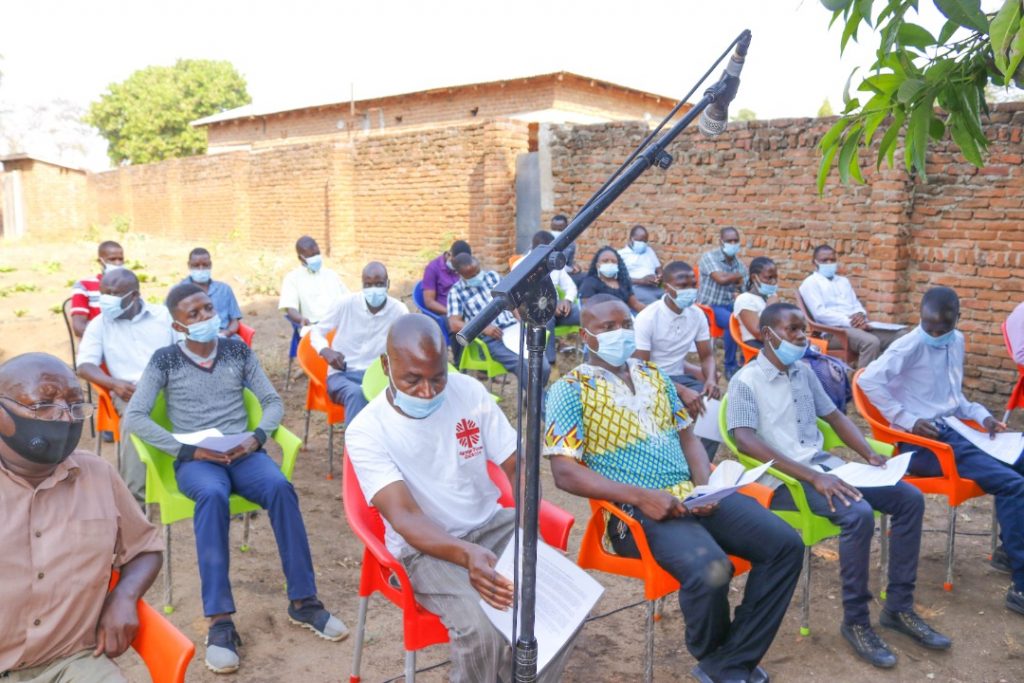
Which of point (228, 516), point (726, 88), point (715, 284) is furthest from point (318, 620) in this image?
point (715, 284)

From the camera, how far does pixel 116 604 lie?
95.0 inches

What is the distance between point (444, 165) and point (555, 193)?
257cm

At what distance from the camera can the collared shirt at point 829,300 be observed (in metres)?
7.59

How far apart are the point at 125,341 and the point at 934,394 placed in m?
4.88

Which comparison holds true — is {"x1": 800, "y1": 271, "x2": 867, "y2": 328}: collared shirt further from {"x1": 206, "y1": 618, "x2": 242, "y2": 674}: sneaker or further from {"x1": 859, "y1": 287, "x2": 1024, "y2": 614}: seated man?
{"x1": 206, "y1": 618, "x2": 242, "y2": 674}: sneaker

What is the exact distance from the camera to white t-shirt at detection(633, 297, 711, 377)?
5.73 metres

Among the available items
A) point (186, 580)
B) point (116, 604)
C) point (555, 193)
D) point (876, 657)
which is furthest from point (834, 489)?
point (555, 193)

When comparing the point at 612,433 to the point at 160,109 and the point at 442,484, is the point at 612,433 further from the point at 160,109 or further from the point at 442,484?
the point at 160,109

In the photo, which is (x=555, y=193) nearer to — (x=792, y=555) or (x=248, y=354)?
(x=248, y=354)

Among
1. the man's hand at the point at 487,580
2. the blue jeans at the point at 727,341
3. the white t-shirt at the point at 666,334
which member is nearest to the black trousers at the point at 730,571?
the man's hand at the point at 487,580

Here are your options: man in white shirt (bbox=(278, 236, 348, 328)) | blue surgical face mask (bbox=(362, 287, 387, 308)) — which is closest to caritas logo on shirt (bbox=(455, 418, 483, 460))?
blue surgical face mask (bbox=(362, 287, 387, 308))

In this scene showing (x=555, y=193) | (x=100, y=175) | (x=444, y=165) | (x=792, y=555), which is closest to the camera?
(x=792, y=555)

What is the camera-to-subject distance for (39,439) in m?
2.31

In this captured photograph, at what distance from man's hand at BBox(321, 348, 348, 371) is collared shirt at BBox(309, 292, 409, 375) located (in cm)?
31
